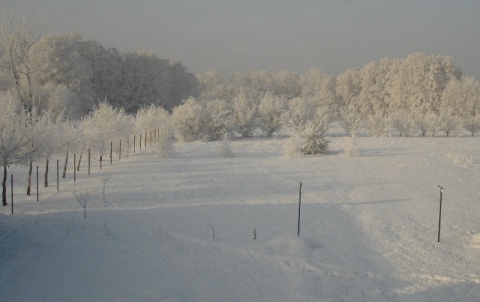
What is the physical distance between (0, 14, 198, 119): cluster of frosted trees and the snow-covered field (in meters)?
23.1

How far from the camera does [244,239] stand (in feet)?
31.2

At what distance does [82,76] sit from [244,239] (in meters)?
40.6

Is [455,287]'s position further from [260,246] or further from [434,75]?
[434,75]

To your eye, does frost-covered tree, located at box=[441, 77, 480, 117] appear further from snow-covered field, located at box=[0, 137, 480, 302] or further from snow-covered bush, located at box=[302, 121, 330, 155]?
snow-covered field, located at box=[0, 137, 480, 302]

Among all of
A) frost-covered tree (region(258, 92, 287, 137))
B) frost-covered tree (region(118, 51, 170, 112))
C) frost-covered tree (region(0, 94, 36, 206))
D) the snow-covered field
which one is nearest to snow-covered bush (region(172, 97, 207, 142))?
frost-covered tree (region(258, 92, 287, 137))

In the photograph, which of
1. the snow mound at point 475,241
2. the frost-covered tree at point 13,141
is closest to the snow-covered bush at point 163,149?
the frost-covered tree at point 13,141

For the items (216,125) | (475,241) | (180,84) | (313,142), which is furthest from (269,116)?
(180,84)

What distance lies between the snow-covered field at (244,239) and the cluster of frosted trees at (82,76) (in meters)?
23.1

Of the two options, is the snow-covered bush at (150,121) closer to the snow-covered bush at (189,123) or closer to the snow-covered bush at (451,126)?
the snow-covered bush at (189,123)

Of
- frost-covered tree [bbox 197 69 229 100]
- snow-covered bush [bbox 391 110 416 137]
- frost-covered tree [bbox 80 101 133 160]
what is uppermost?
frost-covered tree [bbox 197 69 229 100]

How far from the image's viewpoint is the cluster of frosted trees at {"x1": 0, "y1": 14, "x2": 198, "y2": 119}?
3650 cm

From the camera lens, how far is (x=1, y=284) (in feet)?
23.2

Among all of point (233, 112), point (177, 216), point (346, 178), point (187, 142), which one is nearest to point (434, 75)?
point (233, 112)

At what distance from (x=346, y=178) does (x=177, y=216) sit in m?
6.84
